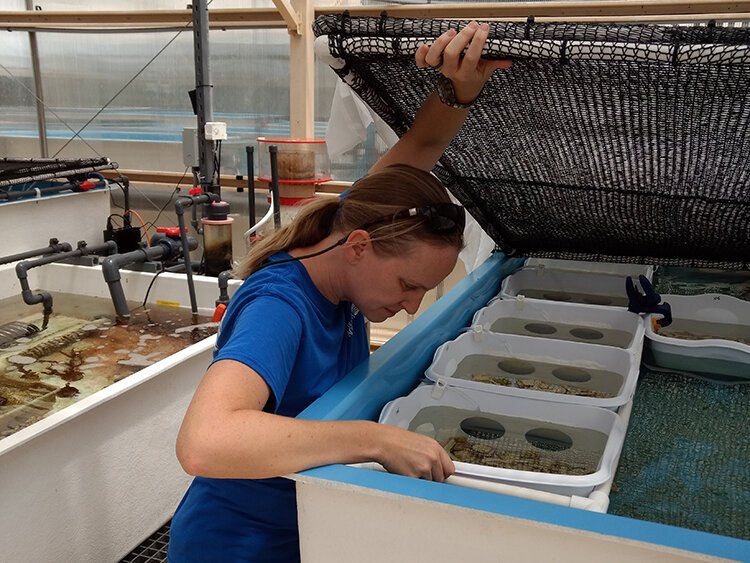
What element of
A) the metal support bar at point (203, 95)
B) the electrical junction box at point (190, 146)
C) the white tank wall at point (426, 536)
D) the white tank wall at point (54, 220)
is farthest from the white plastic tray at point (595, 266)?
the white tank wall at point (54, 220)

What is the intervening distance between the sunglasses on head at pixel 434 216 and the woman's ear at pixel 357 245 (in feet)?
0.10

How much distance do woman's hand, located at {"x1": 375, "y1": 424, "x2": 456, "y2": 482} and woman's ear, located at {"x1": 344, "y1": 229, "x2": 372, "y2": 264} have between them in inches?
11.4

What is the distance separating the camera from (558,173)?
4.63 ft

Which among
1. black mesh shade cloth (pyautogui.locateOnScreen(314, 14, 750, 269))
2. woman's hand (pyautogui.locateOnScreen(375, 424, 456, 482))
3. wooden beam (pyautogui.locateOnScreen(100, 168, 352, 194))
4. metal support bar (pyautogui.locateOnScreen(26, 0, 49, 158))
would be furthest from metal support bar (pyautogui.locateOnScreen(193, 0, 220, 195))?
metal support bar (pyautogui.locateOnScreen(26, 0, 49, 158))

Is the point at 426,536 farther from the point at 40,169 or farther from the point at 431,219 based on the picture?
the point at 40,169

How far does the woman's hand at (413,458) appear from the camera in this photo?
795 millimetres

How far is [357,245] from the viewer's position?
0.99m

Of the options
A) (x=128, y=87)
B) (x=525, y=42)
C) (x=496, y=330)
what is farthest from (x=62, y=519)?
(x=128, y=87)

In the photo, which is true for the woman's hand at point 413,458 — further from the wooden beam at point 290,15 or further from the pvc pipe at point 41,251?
the wooden beam at point 290,15

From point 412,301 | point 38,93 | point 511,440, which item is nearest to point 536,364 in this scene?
point 511,440

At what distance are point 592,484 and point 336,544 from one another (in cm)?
33

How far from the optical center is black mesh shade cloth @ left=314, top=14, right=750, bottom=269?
83 cm

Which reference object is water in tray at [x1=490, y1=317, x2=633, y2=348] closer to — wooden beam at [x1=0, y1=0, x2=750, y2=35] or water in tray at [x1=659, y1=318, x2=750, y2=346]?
water in tray at [x1=659, y1=318, x2=750, y2=346]

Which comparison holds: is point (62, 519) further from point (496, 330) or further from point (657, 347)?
point (657, 347)
